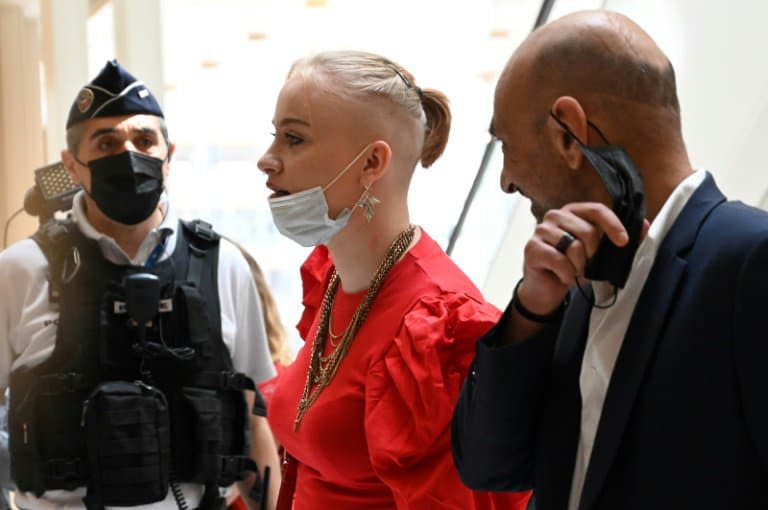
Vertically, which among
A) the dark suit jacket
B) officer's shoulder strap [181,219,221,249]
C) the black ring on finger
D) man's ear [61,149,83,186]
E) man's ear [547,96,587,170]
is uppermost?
man's ear [547,96,587,170]

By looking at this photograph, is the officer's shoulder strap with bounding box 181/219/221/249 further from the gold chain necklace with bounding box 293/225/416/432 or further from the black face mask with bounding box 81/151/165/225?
the gold chain necklace with bounding box 293/225/416/432

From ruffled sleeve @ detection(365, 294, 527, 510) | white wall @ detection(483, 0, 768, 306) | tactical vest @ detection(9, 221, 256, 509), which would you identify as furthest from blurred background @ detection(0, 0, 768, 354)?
ruffled sleeve @ detection(365, 294, 527, 510)

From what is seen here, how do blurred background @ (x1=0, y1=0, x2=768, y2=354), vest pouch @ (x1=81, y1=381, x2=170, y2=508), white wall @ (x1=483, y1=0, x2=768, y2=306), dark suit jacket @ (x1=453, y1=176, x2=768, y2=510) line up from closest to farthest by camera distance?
1. dark suit jacket @ (x1=453, y1=176, x2=768, y2=510)
2. vest pouch @ (x1=81, y1=381, x2=170, y2=508)
3. white wall @ (x1=483, y1=0, x2=768, y2=306)
4. blurred background @ (x1=0, y1=0, x2=768, y2=354)

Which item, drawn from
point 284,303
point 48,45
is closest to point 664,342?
point 48,45

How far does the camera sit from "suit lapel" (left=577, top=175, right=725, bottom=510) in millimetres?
1256

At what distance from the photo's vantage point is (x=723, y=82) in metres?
2.78

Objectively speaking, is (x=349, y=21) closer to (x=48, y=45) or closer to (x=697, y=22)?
(x=48, y=45)

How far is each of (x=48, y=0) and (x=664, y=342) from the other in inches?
155

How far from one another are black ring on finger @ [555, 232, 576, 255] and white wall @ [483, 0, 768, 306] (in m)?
1.32

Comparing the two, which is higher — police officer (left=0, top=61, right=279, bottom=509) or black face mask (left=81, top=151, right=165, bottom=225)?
black face mask (left=81, top=151, right=165, bottom=225)

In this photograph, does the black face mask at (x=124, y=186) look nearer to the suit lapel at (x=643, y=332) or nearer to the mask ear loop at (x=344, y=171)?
the mask ear loop at (x=344, y=171)

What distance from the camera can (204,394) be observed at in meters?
2.53

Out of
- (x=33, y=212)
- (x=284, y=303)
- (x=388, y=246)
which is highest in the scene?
(x=388, y=246)

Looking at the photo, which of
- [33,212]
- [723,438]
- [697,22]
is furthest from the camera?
[697,22]
